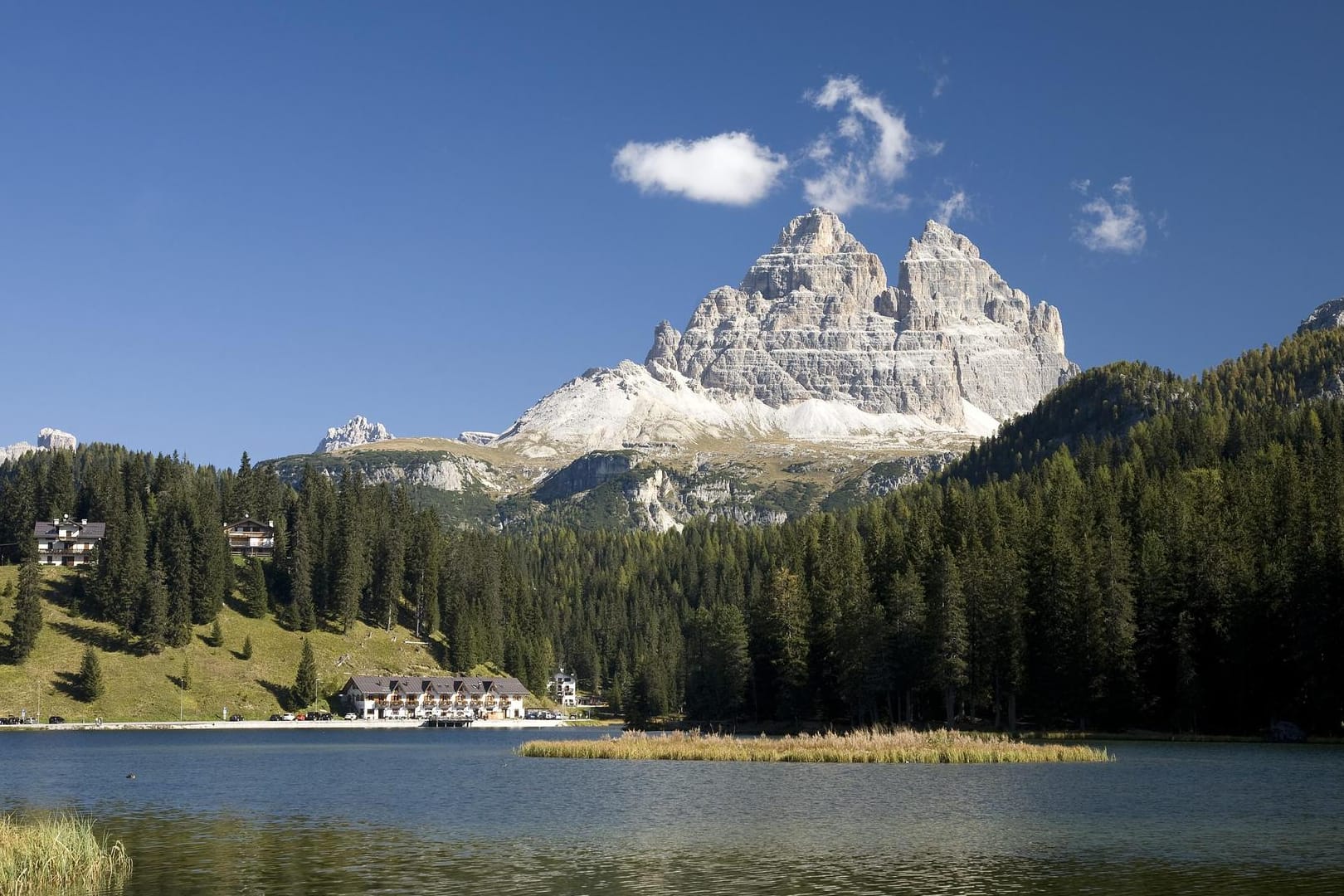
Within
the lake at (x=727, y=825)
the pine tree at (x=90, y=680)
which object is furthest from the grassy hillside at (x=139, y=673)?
the lake at (x=727, y=825)

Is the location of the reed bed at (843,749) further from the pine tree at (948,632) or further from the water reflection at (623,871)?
the water reflection at (623,871)

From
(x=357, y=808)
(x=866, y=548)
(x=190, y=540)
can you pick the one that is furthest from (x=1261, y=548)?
(x=190, y=540)

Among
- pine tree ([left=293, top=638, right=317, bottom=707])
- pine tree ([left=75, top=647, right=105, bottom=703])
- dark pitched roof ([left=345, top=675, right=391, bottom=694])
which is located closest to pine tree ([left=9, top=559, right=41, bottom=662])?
pine tree ([left=75, top=647, right=105, bottom=703])

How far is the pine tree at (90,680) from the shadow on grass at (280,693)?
23.1 metres

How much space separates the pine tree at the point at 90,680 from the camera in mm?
171000

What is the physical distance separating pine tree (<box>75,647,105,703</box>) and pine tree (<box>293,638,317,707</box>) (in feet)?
88.8

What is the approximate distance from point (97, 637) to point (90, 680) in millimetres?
13373

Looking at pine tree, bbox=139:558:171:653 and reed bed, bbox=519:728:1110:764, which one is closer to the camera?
reed bed, bbox=519:728:1110:764

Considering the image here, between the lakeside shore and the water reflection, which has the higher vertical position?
the water reflection

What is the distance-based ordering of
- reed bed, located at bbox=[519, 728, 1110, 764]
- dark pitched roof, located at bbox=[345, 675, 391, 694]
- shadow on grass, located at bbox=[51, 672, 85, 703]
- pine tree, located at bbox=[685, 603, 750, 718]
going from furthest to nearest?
dark pitched roof, located at bbox=[345, 675, 391, 694] < shadow on grass, located at bbox=[51, 672, 85, 703] < pine tree, located at bbox=[685, 603, 750, 718] < reed bed, located at bbox=[519, 728, 1110, 764]

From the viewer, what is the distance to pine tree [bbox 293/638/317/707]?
189 meters

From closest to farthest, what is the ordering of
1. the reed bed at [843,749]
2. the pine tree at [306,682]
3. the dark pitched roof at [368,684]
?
the reed bed at [843,749] → the pine tree at [306,682] → the dark pitched roof at [368,684]

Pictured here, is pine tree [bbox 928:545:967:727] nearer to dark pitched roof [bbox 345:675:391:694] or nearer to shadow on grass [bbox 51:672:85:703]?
dark pitched roof [bbox 345:675:391:694]

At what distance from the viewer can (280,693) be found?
189625mm
